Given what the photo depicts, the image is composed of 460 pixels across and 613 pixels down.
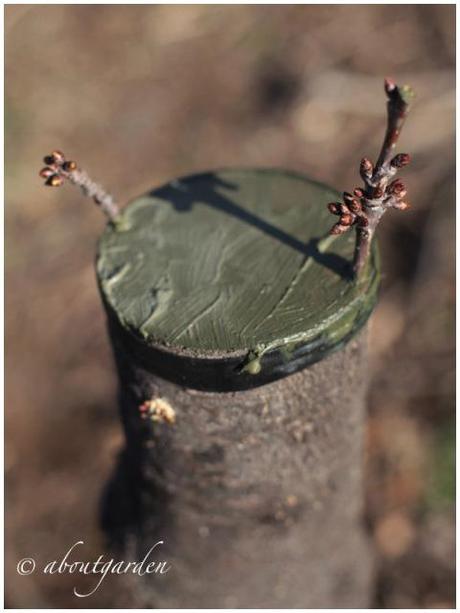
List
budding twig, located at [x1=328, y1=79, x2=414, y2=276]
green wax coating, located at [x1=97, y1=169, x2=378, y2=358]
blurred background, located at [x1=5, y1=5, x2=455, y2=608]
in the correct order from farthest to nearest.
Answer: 1. blurred background, located at [x1=5, y1=5, x2=455, y2=608]
2. green wax coating, located at [x1=97, y1=169, x2=378, y2=358]
3. budding twig, located at [x1=328, y1=79, x2=414, y2=276]

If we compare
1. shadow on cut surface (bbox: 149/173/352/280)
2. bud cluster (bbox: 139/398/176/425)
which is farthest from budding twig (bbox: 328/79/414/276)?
bud cluster (bbox: 139/398/176/425)

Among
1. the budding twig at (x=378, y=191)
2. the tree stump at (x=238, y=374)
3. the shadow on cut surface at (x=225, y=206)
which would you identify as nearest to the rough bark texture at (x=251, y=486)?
the tree stump at (x=238, y=374)

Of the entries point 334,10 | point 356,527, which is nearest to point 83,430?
point 356,527

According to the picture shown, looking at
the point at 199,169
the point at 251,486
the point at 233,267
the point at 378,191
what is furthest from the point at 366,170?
the point at 199,169

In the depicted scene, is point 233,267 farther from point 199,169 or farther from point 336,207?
point 199,169

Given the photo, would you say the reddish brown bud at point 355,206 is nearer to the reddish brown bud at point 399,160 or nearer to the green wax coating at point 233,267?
the reddish brown bud at point 399,160

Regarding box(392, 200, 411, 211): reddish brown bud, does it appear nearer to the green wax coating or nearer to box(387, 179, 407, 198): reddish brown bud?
box(387, 179, 407, 198): reddish brown bud
